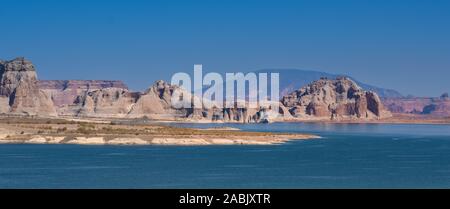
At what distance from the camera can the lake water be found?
61688mm

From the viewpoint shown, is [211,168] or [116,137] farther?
[116,137]

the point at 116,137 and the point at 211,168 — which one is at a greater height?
the point at 116,137

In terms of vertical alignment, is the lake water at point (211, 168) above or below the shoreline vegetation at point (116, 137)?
below

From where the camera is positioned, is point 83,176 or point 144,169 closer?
point 83,176

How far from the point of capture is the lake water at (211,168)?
202ft

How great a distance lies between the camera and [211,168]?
7706cm

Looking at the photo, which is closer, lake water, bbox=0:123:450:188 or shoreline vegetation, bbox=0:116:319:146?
lake water, bbox=0:123:450:188

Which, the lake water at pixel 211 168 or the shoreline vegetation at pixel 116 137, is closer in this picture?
the lake water at pixel 211 168

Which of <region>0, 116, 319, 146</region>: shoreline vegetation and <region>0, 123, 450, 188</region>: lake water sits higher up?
<region>0, 116, 319, 146</region>: shoreline vegetation
